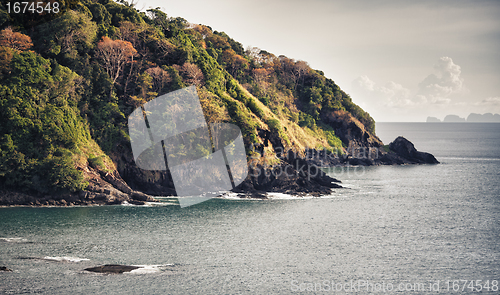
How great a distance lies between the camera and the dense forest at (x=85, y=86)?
195 ft

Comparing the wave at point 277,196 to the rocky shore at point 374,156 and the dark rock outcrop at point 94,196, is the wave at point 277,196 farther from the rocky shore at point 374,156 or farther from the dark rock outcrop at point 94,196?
the rocky shore at point 374,156

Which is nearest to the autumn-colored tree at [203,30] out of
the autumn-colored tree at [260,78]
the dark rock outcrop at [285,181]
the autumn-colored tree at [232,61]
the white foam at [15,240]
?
the autumn-colored tree at [232,61]

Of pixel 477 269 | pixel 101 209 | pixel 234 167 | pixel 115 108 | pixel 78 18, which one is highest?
pixel 78 18

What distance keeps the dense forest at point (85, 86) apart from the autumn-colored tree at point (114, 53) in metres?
0.19

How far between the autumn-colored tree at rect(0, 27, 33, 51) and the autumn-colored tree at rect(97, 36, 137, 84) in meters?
12.0

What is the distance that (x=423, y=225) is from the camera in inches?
2163

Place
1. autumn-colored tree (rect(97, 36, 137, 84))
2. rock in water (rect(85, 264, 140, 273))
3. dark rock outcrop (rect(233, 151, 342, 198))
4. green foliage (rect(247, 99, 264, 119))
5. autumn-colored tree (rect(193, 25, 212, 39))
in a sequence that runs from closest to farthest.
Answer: rock in water (rect(85, 264, 140, 273)) < autumn-colored tree (rect(97, 36, 137, 84)) < dark rock outcrop (rect(233, 151, 342, 198)) < green foliage (rect(247, 99, 264, 119)) < autumn-colored tree (rect(193, 25, 212, 39))

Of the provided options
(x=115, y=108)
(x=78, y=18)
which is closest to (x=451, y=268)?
(x=115, y=108)

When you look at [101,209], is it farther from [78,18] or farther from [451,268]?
[451,268]

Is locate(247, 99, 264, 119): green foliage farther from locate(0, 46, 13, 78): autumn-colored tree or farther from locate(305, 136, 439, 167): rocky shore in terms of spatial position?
locate(0, 46, 13, 78): autumn-colored tree

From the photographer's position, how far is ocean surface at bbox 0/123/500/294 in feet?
113

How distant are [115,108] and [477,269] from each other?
60.8 m

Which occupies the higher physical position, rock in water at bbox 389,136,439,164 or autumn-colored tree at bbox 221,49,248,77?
autumn-colored tree at bbox 221,49,248,77

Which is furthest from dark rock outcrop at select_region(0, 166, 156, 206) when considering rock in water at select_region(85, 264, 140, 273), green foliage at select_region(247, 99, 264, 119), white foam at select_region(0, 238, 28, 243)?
green foliage at select_region(247, 99, 264, 119)
